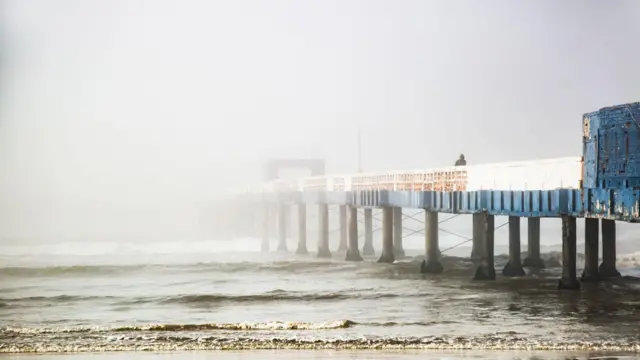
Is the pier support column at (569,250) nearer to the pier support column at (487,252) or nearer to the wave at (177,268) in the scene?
the pier support column at (487,252)

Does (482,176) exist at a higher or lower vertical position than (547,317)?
higher

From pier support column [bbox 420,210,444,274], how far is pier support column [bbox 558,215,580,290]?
10319 millimetres

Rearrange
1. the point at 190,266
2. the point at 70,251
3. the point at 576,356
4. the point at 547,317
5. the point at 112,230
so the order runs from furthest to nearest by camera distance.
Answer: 1. the point at 112,230
2. the point at 70,251
3. the point at 190,266
4. the point at 547,317
5. the point at 576,356

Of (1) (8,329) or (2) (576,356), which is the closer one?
(2) (576,356)

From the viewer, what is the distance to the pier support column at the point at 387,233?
162 feet

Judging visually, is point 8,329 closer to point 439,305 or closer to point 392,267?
point 439,305

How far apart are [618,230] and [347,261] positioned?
117 feet

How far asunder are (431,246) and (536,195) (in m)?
10.3

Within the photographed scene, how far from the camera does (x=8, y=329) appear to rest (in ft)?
86.8

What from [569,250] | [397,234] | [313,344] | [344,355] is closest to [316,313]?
[313,344]

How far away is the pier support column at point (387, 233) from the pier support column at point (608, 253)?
13490 millimetres

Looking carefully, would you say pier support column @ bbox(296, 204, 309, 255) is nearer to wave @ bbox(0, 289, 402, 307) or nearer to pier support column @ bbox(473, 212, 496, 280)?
pier support column @ bbox(473, 212, 496, 280)

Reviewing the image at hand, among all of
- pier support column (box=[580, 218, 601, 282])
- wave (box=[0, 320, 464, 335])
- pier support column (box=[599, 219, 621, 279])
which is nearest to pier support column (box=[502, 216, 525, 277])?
pier support column (box=[599, 219, 621, 279])

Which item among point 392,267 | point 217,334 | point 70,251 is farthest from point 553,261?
point 70,251
